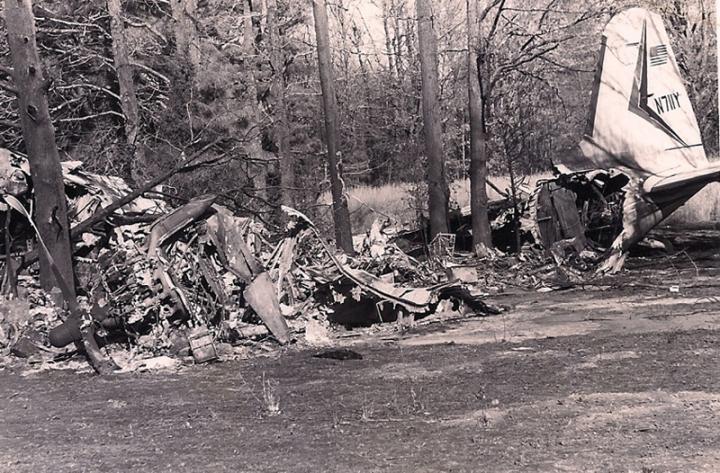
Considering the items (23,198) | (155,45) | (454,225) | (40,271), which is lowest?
→ (454,225)

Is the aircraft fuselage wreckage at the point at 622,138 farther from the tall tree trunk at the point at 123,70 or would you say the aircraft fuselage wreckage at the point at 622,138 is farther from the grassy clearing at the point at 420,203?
the tall tree trunk at the point at 123,70

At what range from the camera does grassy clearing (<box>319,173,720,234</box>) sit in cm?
2031

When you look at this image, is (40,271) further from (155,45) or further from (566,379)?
(155,45)

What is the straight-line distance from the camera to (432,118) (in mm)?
16125

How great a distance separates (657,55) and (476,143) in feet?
13.8

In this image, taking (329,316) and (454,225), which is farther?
(454,225)

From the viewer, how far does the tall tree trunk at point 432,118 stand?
51.9 ft

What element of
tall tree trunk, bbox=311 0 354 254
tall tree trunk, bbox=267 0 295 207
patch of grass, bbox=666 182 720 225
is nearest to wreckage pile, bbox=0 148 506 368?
tall tree trunk, bbox=311 0 354 254

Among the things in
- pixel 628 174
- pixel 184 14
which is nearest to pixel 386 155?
pixel 184 14

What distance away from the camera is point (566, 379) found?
6211mm

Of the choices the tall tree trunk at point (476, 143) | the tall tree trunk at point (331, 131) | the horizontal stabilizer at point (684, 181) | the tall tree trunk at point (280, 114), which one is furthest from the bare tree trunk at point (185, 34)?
the horizontal stabilizer at point (684, 181)

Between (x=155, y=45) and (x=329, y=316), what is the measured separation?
17.5 meters

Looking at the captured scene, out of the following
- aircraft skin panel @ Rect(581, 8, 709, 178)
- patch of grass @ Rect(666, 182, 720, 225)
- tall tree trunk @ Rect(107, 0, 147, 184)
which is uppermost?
tall tree trunk @ Rect(107, 0, 147, 184)

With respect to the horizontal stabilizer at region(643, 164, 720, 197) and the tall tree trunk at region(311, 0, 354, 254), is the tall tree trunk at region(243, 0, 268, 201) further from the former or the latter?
the horizontal stabilizer at region(643, 164, 720, 197)
